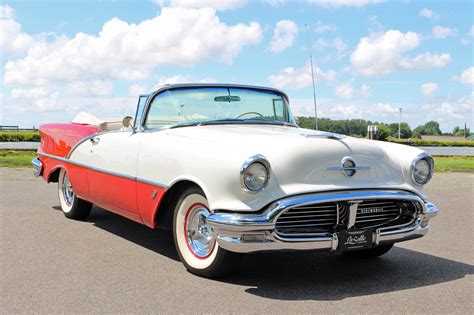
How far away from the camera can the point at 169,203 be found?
15.5 ft

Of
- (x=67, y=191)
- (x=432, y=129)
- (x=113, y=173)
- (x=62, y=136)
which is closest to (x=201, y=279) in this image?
(x=113, y=173)

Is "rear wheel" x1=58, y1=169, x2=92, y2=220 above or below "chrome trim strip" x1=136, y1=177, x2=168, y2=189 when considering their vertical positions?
below

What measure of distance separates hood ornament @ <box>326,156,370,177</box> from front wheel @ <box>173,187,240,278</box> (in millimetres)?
998

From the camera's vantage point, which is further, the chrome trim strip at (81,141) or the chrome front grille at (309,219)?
the chrome trim strip at (81,141)

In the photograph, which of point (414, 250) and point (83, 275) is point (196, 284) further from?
point (414, 250)

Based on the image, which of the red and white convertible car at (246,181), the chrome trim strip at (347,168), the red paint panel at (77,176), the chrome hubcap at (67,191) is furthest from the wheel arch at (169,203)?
the chrome hubcap at (67,191)

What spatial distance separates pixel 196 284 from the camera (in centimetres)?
405

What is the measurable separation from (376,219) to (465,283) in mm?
820

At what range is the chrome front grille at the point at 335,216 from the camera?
13.0 feet

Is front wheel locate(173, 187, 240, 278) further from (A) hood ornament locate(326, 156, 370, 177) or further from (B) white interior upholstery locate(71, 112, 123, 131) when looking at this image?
(B) white interior upholstery locate(71, 112, 123, 131)

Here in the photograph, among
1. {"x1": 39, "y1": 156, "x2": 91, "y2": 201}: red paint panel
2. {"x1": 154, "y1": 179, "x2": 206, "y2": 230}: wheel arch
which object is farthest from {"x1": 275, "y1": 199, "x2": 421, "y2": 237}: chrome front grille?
{"x1": 39, "y1": 156, "x2": 91, "y2": 201}: red paint panel

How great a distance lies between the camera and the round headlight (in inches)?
181

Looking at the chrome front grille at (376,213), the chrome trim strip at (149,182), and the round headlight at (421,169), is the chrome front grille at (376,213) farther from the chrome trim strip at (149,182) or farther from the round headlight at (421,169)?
the chrome trim strip at (149,182)

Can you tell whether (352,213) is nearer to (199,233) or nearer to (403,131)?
(199,233)
